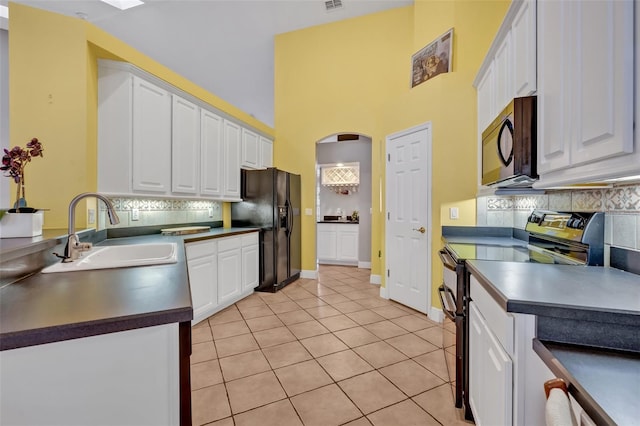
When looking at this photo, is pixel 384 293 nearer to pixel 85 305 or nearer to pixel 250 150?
pixel 250 150

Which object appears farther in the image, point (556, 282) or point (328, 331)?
point (328, 331)

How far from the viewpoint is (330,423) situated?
1.56 m

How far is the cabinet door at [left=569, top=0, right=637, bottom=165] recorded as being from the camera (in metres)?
0.82

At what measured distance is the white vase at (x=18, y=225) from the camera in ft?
4.71

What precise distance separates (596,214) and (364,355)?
1.78 metres

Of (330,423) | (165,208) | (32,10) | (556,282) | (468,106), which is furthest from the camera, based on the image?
(165,208)

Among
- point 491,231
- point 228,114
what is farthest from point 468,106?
point 228,114

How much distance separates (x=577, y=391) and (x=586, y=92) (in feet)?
3.23

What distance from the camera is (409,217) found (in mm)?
3287

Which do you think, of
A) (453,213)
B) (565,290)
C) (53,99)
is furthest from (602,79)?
(53,99)

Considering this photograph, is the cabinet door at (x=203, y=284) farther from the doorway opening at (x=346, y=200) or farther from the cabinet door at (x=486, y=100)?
the cabinet door at (x=486, y=100)

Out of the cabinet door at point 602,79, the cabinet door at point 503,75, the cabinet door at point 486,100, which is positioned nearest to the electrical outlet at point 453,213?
the cabinet door at point 486,100

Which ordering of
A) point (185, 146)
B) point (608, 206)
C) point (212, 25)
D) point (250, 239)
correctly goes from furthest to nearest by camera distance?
1. point (212, 25)
2. point (250, 239)
3. point (185, 146)
4. point (608, 206)

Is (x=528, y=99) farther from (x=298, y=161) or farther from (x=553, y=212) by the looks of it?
(x=298, y=161)
